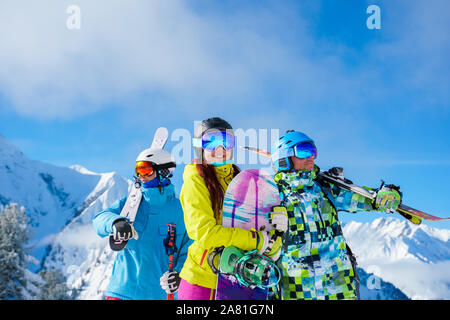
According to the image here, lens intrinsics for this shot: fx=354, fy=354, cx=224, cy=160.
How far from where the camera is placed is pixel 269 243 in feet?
9.40

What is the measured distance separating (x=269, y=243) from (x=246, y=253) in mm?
207

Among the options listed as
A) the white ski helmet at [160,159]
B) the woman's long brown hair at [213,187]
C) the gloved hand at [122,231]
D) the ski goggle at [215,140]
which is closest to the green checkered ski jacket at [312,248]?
the woman's long brown hair at [213,187]

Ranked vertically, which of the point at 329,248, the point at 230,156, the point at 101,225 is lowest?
the point at 329,248

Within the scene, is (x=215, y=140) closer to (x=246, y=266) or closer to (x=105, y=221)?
(x=246, y=266)

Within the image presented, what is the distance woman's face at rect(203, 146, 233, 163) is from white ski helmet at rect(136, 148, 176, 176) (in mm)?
2210

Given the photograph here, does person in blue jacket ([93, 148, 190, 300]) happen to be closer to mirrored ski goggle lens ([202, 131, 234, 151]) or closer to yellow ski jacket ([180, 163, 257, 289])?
yellow ski jacket ([180, 163, 257, 289])

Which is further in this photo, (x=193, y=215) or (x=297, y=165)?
(x=297, y=165)

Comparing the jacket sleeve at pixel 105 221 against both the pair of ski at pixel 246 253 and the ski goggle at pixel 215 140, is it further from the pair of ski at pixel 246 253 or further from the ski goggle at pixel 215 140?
the pair of ski at pixel 246 253
